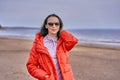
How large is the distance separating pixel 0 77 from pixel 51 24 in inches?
212

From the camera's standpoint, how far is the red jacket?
11.1 ft

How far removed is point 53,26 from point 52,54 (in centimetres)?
29

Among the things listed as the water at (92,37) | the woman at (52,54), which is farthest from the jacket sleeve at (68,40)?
the water at (92,37)

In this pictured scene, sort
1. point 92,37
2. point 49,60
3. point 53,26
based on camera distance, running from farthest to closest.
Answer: point 92,37 < point 53,26 < point 49,60

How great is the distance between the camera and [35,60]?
11.4 feet

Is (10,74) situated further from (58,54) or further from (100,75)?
(58,54)

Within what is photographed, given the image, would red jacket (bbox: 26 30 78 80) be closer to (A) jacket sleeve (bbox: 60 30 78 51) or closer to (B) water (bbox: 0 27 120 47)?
(A) jacket sleeve (bbox: 60 30 78 51)

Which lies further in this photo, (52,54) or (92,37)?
(92,37)

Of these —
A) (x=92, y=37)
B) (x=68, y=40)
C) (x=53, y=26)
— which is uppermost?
(x=53, y=26)

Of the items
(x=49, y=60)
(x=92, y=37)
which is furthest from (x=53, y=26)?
(x=92, y=37)

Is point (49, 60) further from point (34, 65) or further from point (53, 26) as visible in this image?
point (53, 26)

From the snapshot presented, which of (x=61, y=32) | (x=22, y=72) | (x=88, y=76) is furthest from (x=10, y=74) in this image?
(x=61, y=32)

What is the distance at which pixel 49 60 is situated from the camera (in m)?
3.40

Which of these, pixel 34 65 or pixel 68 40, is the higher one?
pixel 68 40
